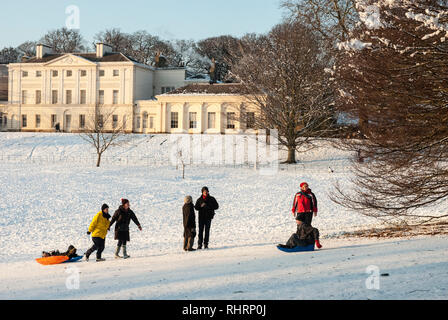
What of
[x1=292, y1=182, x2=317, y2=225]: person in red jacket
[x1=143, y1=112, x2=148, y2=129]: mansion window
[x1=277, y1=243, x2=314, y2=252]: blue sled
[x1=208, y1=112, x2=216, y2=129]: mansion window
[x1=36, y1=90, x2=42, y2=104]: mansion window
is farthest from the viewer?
[x1=36, y1=90, x2=42, y2=104]: mansion window

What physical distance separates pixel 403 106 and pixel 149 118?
5119 centimetres

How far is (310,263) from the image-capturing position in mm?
11391

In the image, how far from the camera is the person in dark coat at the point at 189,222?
47.8 feet

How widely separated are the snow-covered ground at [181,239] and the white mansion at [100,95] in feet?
43.8

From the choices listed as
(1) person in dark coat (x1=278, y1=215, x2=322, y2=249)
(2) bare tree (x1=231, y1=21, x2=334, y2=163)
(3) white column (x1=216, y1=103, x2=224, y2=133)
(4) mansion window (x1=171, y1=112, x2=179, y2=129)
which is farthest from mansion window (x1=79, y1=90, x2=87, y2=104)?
(1) person in dark coat (x1=278, y1=215, x2=322, y2=249)

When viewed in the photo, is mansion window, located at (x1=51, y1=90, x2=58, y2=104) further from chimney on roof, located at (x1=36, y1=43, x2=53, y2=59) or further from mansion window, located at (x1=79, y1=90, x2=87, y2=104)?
chimney on roof, located at (x1=36, y1=43, x2=53, y2=59)

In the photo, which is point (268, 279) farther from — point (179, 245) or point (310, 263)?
point (179, 245)

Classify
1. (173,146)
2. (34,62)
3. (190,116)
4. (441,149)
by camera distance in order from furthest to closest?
(34,62) → (190,116) → (173,146) → (441,149)

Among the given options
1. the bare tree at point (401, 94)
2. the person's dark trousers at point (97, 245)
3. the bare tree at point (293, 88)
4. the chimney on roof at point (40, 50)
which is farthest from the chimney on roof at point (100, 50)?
the bare tree at point (401, 94)

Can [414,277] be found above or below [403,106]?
below

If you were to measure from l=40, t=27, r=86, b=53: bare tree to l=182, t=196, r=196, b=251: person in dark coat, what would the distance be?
3137 inches

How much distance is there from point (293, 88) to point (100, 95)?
33.5 meters

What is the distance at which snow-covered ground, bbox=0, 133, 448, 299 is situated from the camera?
31.7 feet
